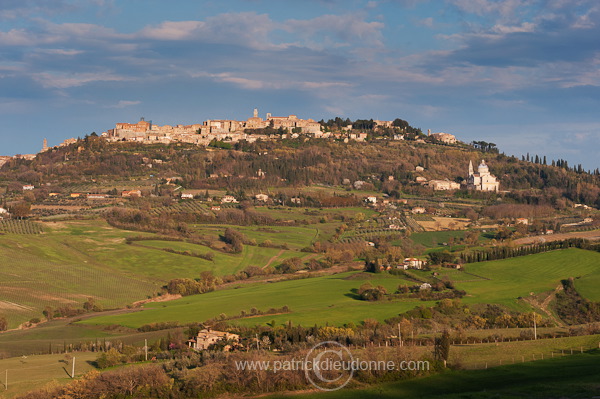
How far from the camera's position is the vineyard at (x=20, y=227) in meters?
79.7

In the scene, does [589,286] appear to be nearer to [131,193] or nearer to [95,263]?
[95,263]

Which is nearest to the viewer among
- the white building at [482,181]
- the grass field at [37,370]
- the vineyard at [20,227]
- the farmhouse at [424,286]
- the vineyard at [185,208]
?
the grass field at [37,370]

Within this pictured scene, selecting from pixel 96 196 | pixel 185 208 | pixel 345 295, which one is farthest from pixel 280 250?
pixel 96 196

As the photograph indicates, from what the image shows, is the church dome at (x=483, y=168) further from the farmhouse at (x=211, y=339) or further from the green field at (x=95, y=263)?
the farmhouse at (x=211, y=339)

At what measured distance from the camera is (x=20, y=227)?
81.5m

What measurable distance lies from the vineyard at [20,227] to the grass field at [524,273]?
155 ft

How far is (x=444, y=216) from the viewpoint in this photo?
109938 millimetres

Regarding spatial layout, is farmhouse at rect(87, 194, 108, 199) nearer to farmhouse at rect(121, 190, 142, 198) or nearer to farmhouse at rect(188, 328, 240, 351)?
farmhouse at rect(121, 190, 142, 198)

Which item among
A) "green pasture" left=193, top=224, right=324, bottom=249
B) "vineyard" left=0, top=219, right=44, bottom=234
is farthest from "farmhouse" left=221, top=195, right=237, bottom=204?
→ "vineyard" left=0, top=219, right=44, bottom=234

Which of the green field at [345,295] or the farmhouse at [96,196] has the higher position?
the farmhouse at [96,196]

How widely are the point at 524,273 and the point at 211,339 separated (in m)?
36.4

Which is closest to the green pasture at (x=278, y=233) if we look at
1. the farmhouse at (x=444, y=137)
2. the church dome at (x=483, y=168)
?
the church dome at (x=483, y=168)

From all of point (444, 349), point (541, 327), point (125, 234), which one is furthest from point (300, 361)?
point (125, 234)

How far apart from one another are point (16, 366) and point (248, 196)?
80720mm
